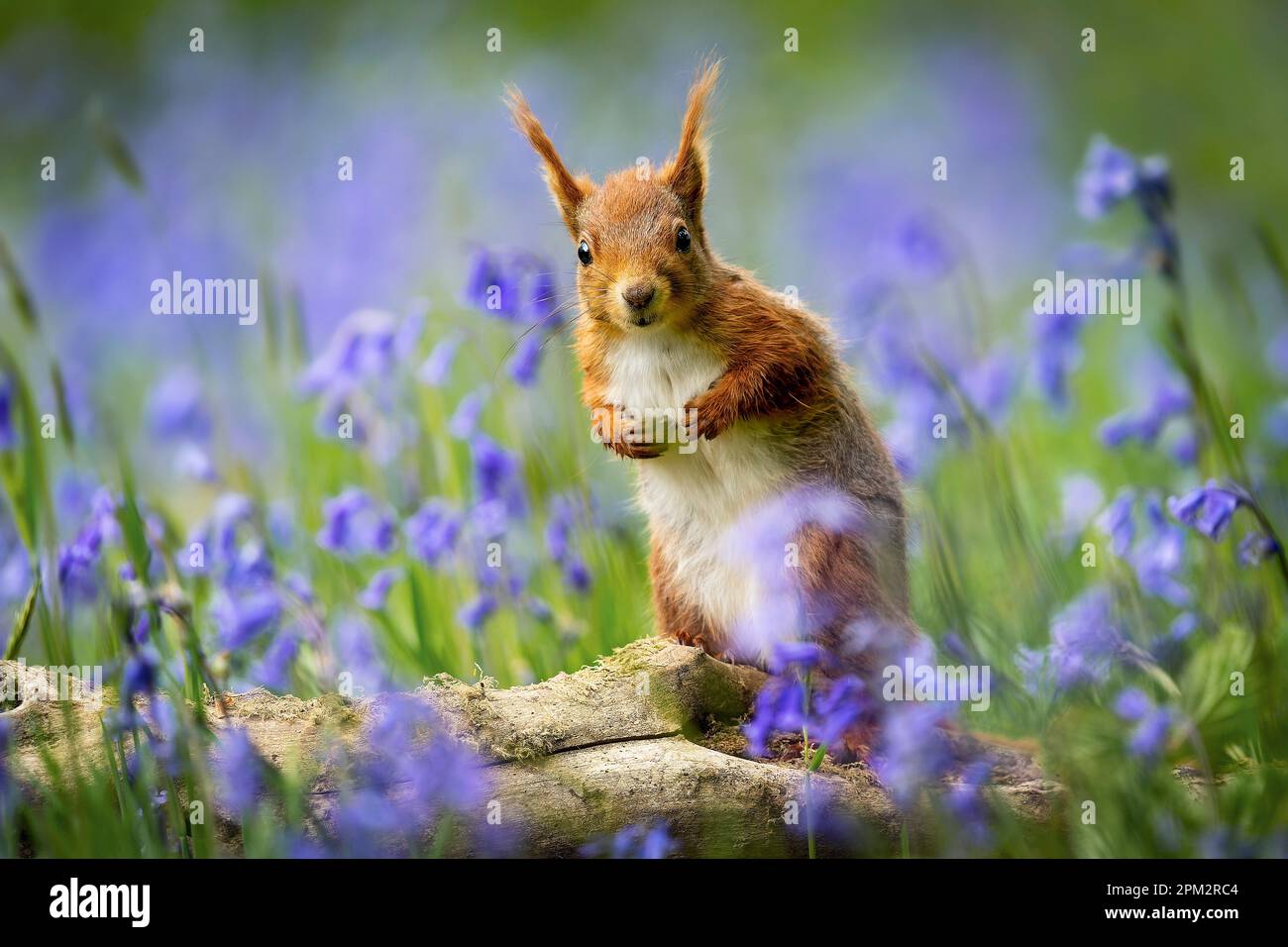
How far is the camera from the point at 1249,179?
4.53 meters

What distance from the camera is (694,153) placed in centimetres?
280

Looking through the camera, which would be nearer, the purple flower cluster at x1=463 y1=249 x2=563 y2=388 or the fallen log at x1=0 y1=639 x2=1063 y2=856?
the fallen log at x1=0 y1=639 x2=1063 y2=856

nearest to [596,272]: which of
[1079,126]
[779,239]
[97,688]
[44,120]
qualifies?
[97,688]

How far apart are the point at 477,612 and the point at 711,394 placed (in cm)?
82

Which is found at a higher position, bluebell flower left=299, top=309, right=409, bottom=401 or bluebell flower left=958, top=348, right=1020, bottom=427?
bluebell flower left=299, top=309, right=409, bottom=401

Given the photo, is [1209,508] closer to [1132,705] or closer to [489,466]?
[1132,705]

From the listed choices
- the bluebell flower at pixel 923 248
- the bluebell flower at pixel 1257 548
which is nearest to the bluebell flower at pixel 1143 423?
the bluebell flower at pixel 1257 548

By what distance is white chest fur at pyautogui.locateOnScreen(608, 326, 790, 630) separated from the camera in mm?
2844

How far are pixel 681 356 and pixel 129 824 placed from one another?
1364 mm

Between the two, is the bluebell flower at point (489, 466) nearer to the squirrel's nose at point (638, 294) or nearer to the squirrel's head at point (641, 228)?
the squirrel's head at point (641, 228)

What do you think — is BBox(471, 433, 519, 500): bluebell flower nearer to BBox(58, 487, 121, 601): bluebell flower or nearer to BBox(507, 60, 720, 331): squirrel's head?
BBox(507, 60, 720, 331): squirrel's head

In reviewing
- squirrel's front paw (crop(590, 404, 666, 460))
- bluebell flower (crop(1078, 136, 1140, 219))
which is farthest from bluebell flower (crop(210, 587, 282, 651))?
bluebell flower (crop(1078, 136, 1140, 219))

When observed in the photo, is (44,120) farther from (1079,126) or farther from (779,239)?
(1079,126)

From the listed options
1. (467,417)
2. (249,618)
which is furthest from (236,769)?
(467,417)
